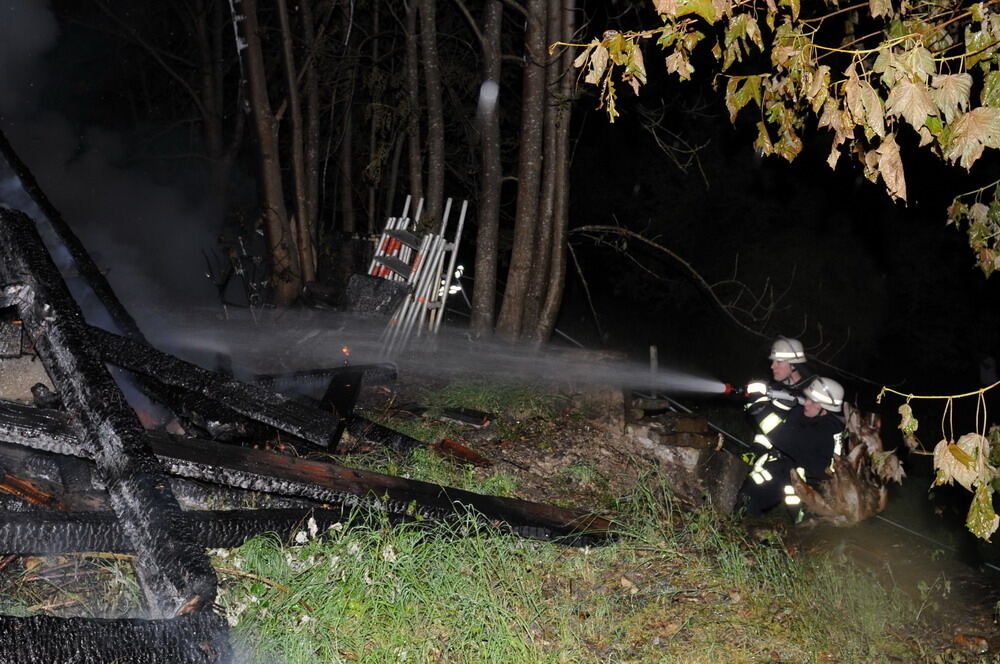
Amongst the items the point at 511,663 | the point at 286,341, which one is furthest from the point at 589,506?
the point at 286,341

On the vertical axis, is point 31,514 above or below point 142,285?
below

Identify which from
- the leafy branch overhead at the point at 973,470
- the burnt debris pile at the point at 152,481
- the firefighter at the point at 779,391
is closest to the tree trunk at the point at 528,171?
the firefighter at the point at 779,391

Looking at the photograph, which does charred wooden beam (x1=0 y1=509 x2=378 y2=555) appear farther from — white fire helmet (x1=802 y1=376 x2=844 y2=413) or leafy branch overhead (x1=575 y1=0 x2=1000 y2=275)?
white fire helmet (x1=802 y1=376 x2=844 y2=413)

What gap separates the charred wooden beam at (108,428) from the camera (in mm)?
3529

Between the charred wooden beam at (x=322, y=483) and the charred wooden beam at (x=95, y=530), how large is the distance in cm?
26

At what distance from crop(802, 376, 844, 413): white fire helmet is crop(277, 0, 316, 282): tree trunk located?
23.3ft

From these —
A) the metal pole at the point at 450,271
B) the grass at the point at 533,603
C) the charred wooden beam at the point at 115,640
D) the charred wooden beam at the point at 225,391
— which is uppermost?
the metal pole at the point at 450,271

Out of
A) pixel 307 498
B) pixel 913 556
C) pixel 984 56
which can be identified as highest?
pixel 984 56

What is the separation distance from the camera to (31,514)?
3.81 m

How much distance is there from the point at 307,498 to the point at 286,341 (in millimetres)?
→ 5403

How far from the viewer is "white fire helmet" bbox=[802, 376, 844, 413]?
6.64 metres

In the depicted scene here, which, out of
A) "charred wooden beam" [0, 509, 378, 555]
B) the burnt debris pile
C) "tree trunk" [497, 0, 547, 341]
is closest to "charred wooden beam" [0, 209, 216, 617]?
the burnt debris pile

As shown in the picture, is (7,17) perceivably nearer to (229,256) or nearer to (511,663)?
(229,256)

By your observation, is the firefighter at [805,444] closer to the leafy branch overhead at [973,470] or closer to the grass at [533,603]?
the grass at [533,603]
